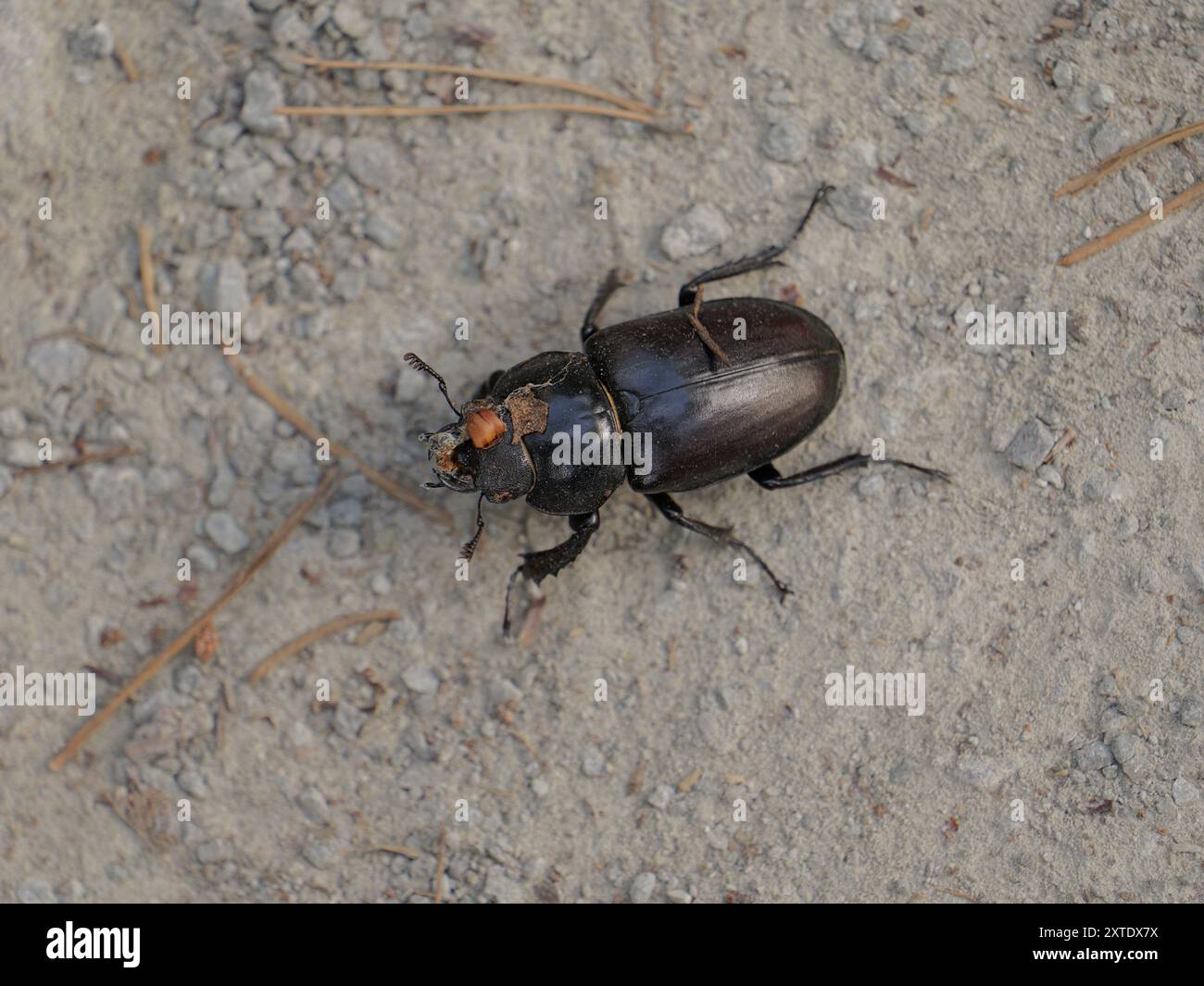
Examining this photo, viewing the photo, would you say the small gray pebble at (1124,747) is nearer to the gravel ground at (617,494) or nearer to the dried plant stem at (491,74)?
the gravel ground at (617,494)

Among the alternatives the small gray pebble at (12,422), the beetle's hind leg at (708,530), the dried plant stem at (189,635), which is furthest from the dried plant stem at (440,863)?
the small gray pebble at (12,422)

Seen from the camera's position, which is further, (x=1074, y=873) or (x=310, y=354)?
(x=310, y=354)

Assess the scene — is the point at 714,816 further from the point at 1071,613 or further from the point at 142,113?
the point at 142,113

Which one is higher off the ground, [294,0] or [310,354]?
[294,0]

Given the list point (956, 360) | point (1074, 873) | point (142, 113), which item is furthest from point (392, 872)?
point (142, 113)

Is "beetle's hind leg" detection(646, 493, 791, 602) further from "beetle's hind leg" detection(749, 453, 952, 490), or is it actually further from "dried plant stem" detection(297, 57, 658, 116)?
"dried plant stem" detection(297, 57, 658, 116)

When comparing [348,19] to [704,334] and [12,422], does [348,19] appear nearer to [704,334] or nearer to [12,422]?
[704,334]

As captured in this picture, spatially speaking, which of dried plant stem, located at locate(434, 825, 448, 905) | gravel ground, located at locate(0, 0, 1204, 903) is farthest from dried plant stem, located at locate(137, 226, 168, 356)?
dried plant stem, located at locate(434, 825, 448, 905)
